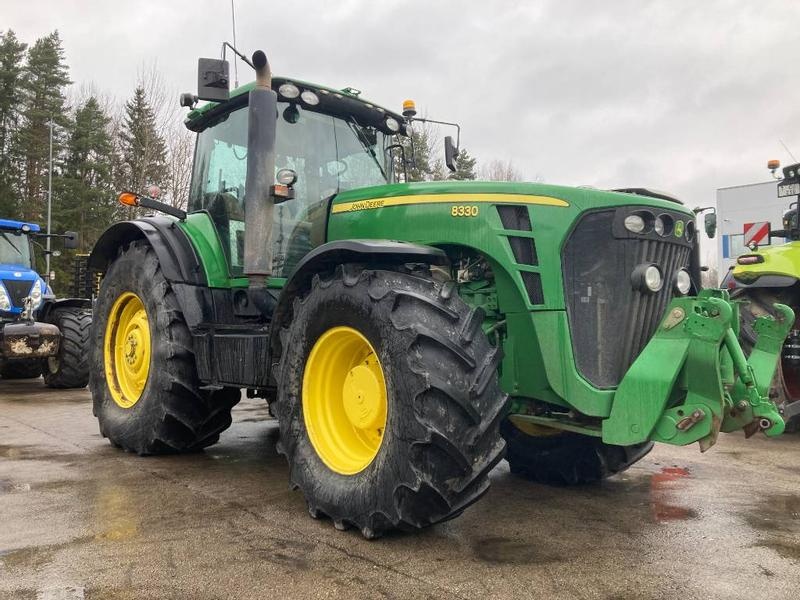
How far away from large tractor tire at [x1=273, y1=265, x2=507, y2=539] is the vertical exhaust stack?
0.52 meters

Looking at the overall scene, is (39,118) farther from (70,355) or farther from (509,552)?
(509,552)

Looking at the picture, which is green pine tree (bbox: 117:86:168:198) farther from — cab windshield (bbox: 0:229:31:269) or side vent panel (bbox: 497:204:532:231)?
side vent panel (bbox: 497:204:532:231)

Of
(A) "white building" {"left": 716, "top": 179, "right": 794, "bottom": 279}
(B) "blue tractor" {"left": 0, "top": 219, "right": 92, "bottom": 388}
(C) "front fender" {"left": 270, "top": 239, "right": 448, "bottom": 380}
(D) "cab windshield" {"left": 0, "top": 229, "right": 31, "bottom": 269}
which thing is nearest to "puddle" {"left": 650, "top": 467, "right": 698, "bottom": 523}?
(C) "front fender" {"left": 270, "top": 239, "right": 448, "bottom": 380}

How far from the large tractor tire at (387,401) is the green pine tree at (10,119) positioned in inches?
1288

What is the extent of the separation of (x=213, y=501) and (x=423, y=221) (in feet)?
6.41

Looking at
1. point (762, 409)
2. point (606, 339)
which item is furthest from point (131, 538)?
point (762, 409)

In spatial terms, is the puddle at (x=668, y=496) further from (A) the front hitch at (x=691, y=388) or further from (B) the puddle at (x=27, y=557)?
(B) the puddle at (x=27, y=557)

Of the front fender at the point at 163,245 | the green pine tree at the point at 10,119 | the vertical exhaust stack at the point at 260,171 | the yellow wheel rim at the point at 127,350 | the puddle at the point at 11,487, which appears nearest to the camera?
the vertical exhaust stack at the point at 260,171

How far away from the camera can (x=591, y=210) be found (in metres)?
3.28

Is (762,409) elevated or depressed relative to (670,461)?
elevated

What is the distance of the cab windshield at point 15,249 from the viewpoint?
10.6 metres

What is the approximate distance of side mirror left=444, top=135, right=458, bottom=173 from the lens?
5.07m

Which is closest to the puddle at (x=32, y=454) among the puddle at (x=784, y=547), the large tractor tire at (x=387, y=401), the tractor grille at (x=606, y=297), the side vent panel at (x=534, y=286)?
the large tractor tire at (x=387, y=401)

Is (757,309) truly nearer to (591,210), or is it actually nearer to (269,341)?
(591,210)
